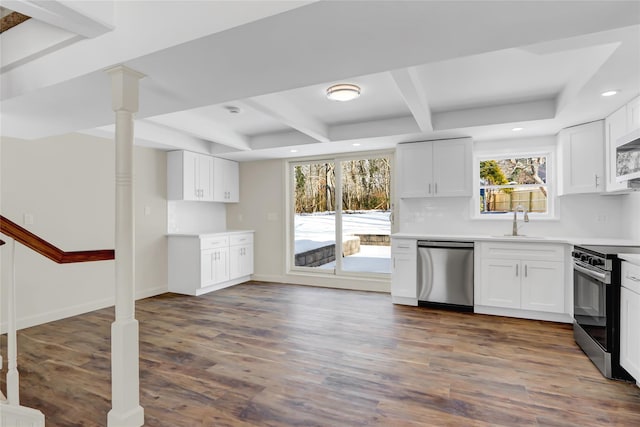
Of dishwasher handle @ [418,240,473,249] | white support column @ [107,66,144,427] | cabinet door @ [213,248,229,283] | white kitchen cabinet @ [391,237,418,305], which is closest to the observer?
white support column @ [107,66,144,427]

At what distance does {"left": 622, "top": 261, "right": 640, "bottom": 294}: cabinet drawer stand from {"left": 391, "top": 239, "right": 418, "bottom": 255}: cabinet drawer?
7.39ft

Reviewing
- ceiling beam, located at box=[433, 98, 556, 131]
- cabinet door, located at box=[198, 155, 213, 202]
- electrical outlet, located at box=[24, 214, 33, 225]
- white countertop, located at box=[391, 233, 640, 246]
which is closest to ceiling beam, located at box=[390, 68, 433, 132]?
ceiling beam, located at box=[433, 98, 556, 131]

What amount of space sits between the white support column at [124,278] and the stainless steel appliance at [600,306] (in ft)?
10.6

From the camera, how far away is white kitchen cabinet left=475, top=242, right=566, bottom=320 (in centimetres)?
378

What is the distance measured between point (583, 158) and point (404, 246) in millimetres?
2213

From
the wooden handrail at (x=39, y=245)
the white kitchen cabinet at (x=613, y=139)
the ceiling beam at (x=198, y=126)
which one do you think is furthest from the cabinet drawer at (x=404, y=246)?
the wooden handrail at (x=39, y=245)

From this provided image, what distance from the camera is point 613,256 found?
2498 millimetres

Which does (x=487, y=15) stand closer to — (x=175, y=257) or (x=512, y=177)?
(x=512, y=177)

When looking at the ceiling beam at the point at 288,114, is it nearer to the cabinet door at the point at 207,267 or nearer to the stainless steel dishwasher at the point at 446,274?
the stainless steel dishwasher at the point at 446,274

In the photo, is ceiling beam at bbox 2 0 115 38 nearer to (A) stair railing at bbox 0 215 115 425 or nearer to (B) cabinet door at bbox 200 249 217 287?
(A) stair railing at bbox 0 215 115 425

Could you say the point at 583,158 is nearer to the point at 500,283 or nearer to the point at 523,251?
the point at 523,251

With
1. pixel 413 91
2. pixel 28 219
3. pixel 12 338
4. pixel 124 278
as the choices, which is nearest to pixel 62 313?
pixel 28 219

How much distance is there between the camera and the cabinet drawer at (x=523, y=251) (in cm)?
379

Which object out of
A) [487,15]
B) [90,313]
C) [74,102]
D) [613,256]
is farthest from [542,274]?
[90,313]
